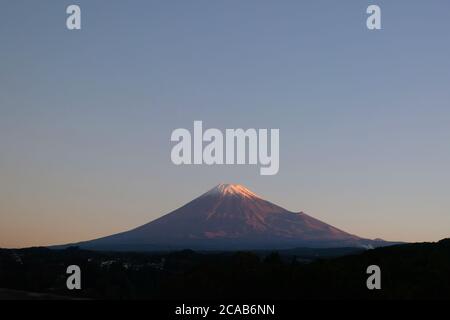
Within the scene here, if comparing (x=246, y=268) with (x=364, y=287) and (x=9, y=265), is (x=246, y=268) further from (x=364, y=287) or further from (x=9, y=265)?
(x=9, y=265)

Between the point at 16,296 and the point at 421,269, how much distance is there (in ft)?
244

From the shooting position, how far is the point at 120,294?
107 m

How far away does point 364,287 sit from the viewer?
76812 millimetres

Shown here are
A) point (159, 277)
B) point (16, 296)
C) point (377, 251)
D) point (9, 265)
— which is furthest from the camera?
point (9, 265)
